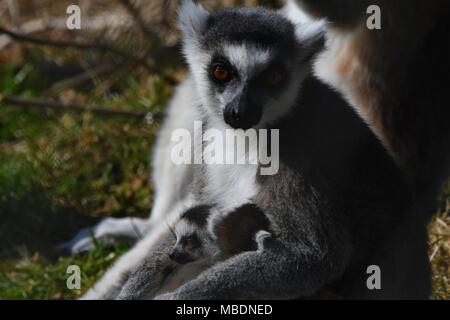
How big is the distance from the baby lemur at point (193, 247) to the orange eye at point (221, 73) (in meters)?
0.64

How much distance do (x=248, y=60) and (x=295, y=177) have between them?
1.99 ft

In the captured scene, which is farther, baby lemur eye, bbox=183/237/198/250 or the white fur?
the white fur

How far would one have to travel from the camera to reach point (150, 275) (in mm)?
4527

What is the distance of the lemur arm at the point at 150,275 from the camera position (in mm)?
4496

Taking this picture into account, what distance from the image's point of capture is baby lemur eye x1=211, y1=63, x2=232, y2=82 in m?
4.21

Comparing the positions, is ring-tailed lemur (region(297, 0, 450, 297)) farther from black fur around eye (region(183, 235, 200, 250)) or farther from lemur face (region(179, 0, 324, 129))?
black fur around eye (region(183, 235, 200, 250))

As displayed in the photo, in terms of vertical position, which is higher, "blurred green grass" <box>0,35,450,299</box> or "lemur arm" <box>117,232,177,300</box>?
"blurred green grass" <box>0,35,450,299</box>

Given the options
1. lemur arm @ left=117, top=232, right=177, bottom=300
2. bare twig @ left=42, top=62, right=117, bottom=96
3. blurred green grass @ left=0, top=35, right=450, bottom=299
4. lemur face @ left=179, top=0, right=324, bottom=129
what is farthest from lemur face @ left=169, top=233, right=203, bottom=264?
bare twig @ left=42, top=62, right=117, bottom=96

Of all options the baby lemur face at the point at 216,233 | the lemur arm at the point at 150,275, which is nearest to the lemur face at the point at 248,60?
the baby lemur face at the point at 216,233

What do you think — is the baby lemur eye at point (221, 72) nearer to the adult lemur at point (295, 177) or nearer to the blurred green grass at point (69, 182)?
the adult lemur at point (295, 177)

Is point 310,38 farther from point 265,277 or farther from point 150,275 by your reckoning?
point 150,275

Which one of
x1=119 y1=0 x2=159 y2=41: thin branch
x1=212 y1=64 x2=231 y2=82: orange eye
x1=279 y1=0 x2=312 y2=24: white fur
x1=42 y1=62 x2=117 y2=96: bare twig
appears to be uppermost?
x1=119 y1=0 x2=159 y2=41: thin branch

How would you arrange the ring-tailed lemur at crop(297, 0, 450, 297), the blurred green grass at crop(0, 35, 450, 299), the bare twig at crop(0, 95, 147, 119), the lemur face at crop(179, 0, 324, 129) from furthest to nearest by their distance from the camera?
1. the bare twig at crop(0, 95, 147, 119)
2. the blurred green grass at crop(0, 35, 450, 299)
3. the ring-tailed lemur at crop(297, 0, 450, 297)
4. the lemur face at crop(179, 0, 324, 129)

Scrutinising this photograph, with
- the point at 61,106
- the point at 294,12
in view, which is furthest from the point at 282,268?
the point at 61,106
